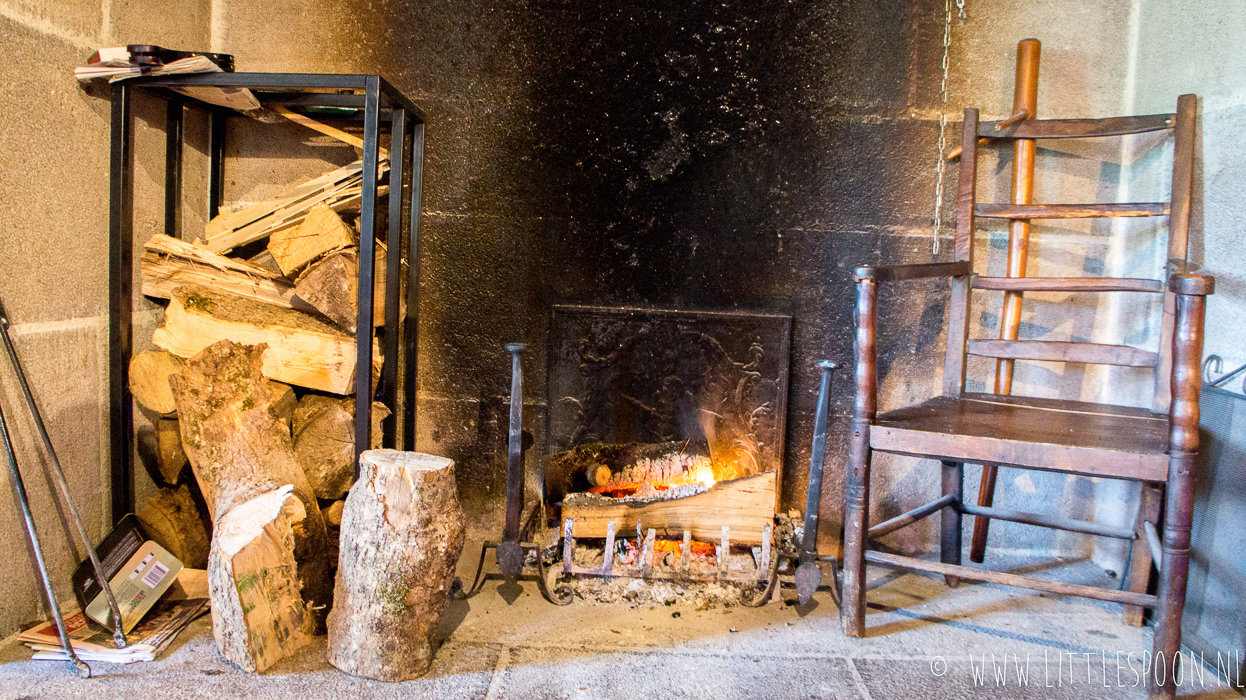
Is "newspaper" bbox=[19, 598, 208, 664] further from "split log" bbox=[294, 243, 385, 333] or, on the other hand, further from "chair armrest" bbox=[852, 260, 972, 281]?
"chair armrest" bbox=[852, 260, 972, 281]

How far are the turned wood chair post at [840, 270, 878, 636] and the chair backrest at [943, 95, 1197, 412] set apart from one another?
1.73 ft

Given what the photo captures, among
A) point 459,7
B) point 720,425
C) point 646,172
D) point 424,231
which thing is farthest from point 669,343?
point 459,7

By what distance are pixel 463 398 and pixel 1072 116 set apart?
2.11 metres

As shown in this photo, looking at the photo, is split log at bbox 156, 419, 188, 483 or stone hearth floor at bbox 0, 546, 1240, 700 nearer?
stone hearth floor at bbox 0, 546, 1240, 700

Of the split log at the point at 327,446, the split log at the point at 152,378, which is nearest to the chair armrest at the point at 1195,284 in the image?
the split log at the point at 327,446

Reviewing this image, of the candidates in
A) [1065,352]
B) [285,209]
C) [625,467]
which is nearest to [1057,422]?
[1065,352]

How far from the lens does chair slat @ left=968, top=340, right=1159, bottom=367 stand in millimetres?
2008

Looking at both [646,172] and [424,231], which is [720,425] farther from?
[424,231]

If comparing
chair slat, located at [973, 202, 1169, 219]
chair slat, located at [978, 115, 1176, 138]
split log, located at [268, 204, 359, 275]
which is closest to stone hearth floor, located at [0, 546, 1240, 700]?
split log, located at [268, 204, 359, 275]

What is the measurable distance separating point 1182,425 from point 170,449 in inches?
99.5

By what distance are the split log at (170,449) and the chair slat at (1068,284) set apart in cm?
236

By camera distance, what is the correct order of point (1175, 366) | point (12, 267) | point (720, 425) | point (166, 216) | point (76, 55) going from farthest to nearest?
point (720, 425) < point (166, 216) < point (76, 55) < point (12, 267) < point (1175, 366)

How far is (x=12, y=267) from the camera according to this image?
172cm

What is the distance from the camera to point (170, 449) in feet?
6.89
